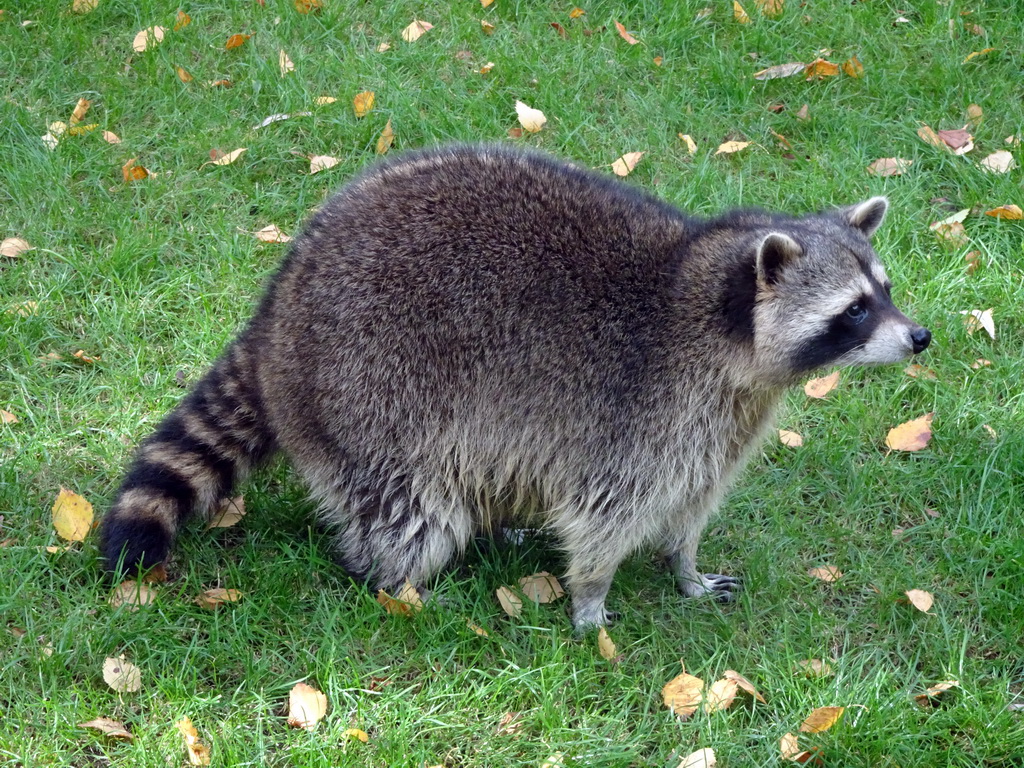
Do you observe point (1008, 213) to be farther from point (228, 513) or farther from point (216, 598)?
point (216, 598)

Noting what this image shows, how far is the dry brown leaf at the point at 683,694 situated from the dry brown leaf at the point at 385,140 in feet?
10.9

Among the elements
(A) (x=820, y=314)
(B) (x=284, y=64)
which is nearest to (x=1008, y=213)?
(A) (x=820, y=314)

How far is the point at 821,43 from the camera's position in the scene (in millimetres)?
6543

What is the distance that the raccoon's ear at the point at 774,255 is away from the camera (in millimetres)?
3559

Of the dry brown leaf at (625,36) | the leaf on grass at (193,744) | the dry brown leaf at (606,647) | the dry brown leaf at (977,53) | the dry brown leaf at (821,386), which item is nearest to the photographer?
the leaf on grass at (193,744)

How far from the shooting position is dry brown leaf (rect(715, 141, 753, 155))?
5.93m

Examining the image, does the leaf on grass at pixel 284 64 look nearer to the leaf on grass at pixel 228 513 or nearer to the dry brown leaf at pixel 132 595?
the leaf on grass at pixel 228 513

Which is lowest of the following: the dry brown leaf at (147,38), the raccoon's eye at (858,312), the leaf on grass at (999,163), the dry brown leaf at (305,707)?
the leaf on grass at (999,163)

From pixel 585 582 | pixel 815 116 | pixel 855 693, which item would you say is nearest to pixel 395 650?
pixel 585 582

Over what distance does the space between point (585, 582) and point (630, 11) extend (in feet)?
13.4

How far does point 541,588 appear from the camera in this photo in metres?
4.06

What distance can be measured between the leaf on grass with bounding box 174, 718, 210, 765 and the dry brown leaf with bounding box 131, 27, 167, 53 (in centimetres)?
429

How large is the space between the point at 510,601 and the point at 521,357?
86 centimetres

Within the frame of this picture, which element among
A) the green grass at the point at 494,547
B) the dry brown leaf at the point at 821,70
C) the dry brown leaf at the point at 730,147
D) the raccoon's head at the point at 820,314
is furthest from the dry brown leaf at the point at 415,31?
the raccoon's head at the point at 820,314
